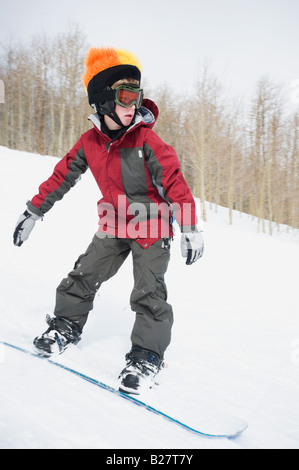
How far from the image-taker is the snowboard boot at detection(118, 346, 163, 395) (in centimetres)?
164

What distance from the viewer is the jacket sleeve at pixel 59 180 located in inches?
84.0

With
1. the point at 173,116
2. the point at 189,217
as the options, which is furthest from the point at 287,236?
the point at 189,217

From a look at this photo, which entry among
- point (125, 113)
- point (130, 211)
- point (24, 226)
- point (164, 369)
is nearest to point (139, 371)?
point (164, 369)

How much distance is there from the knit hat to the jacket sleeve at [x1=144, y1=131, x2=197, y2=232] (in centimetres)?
43

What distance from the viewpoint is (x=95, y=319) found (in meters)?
2.73

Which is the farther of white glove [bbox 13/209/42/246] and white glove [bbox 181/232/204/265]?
white glove [bbox 13/209/42/246]

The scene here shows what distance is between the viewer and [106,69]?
1.96 metres

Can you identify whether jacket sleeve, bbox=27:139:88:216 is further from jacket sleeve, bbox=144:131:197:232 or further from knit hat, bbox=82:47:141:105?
jacket sleeve, bbox=144:131:197:232

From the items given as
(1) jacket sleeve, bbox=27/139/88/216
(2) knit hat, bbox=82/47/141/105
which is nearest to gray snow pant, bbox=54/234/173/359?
(1) jacket sleeve, bbox=27/139/88/216

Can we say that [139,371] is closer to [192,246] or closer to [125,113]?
[192,246]

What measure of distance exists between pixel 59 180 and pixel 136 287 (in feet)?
2.84

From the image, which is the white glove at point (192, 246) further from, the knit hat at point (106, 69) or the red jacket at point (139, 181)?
the knit hat at point (106, 69)
